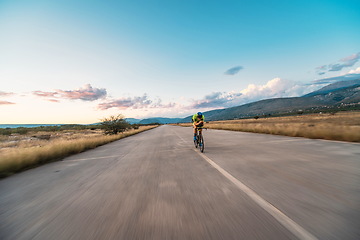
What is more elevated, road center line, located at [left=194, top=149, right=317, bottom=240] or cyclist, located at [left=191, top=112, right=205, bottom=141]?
cyclist, located at [left=191, top=112, right=205, bottom=141]

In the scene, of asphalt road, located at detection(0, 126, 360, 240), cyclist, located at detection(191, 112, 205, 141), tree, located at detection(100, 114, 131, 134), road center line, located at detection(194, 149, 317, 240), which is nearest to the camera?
road center line, located at detection(194, 149, 317, 240)

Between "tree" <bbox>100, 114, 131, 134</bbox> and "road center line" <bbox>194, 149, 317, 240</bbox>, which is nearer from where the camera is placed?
"road center line" <bbox>194, 149, 317, 240</bbox>

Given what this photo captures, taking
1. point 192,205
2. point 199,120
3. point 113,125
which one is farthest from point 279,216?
point 113,125

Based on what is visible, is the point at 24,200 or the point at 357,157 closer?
the point at 24,200

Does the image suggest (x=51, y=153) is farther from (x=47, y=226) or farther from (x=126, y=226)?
(x=126, y=226)

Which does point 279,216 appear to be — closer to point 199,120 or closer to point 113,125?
point 199,120

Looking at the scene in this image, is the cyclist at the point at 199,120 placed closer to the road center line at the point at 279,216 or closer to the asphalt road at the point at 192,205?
the asphalt road at the point at 192,205

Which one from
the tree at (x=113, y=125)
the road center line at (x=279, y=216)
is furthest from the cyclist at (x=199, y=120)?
the tree at (x=113, y=125)

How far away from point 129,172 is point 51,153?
5805 mm

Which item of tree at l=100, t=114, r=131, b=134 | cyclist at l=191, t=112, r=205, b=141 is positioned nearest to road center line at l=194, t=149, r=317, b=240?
cyclist at l=191, t=112, r=205, b=141

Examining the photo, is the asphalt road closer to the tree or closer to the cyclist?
the cyclist

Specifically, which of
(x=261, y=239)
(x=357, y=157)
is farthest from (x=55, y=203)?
(x=357, y=157)

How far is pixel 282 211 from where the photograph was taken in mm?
2375

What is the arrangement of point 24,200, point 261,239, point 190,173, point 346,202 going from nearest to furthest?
point 261,239 → point 346,202 → point 24,200 → point 190,173
